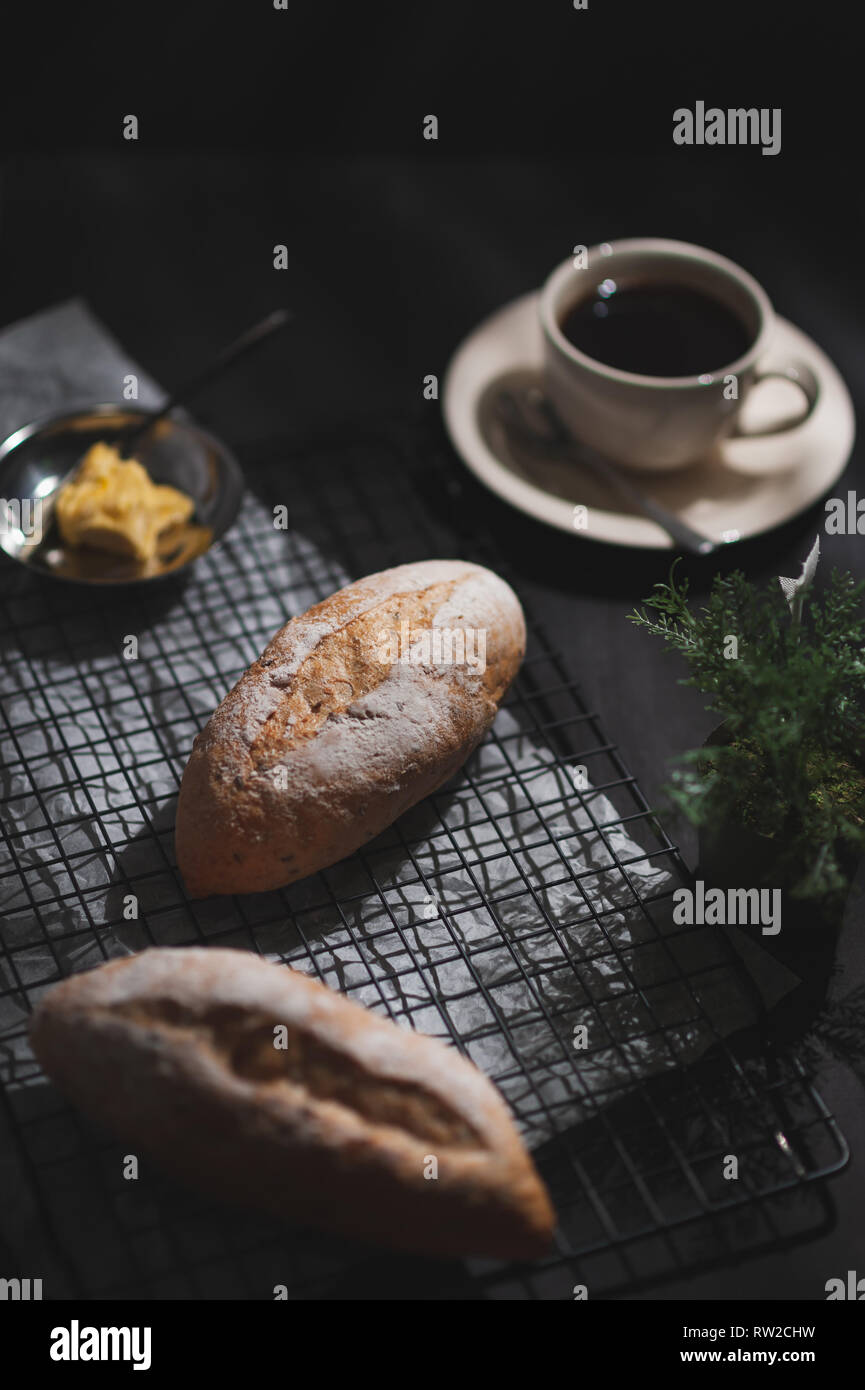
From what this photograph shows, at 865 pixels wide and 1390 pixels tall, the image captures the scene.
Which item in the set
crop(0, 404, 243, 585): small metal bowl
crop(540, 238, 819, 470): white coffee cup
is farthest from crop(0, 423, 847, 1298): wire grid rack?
crop(540, 238, 819, 470): white coffee cup

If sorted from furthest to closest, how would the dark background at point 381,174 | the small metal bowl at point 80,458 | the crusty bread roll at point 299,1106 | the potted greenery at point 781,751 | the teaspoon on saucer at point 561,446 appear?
the dark background at point 381,174 → the teaspoon on saucer at point 561,446 → the small metal bowl at point 80,458 → the potted greenery at point 781,751 → the crusty bread roll at point 299,1106

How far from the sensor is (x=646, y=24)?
8.78 feet

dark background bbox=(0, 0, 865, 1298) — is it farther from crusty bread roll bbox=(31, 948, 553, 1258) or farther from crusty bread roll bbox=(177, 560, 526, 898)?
crusty bread roll bbox=(31, 948, 553, 1258)

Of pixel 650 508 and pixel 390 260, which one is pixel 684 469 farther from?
pixel 390 260

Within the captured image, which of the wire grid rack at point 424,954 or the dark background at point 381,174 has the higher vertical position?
the dark background at point 381,174

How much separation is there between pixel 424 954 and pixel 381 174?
6.26ft

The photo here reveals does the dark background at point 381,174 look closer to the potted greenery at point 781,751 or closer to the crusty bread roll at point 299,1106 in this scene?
the potted greenery at point 781,751

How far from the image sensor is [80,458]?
207 centimetres

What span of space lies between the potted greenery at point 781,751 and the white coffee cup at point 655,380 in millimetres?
502

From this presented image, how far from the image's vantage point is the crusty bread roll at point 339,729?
5.01 feet

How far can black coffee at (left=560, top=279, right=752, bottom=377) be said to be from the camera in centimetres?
206

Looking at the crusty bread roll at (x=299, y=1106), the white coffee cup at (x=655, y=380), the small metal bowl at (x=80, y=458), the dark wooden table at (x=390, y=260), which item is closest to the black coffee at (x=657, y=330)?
the white coffee cup at (x=655, y=380)
